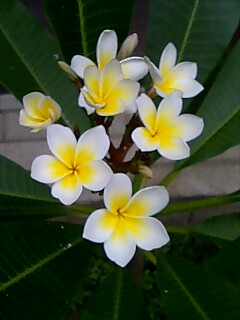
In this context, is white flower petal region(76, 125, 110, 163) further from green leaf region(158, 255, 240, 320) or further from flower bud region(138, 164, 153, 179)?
green leaf region(158, 255, 240, 320)

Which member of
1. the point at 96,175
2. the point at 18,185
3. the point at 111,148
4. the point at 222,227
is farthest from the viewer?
the point at 222,227

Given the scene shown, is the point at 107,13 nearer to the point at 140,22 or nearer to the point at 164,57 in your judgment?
the point at 164,57

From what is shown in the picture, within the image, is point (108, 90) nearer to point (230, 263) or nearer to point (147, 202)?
point (147, 202)

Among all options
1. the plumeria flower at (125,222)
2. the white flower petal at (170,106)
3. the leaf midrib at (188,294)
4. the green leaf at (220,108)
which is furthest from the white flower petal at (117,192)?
the green leaf at (220,108)

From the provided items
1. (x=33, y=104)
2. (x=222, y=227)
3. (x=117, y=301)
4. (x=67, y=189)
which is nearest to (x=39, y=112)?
(x=33, y=104)

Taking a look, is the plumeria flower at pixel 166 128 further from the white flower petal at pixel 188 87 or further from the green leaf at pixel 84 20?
the green leaf at pixel 84 20

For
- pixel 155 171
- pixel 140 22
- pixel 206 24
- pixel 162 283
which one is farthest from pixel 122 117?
pixel 162 283
